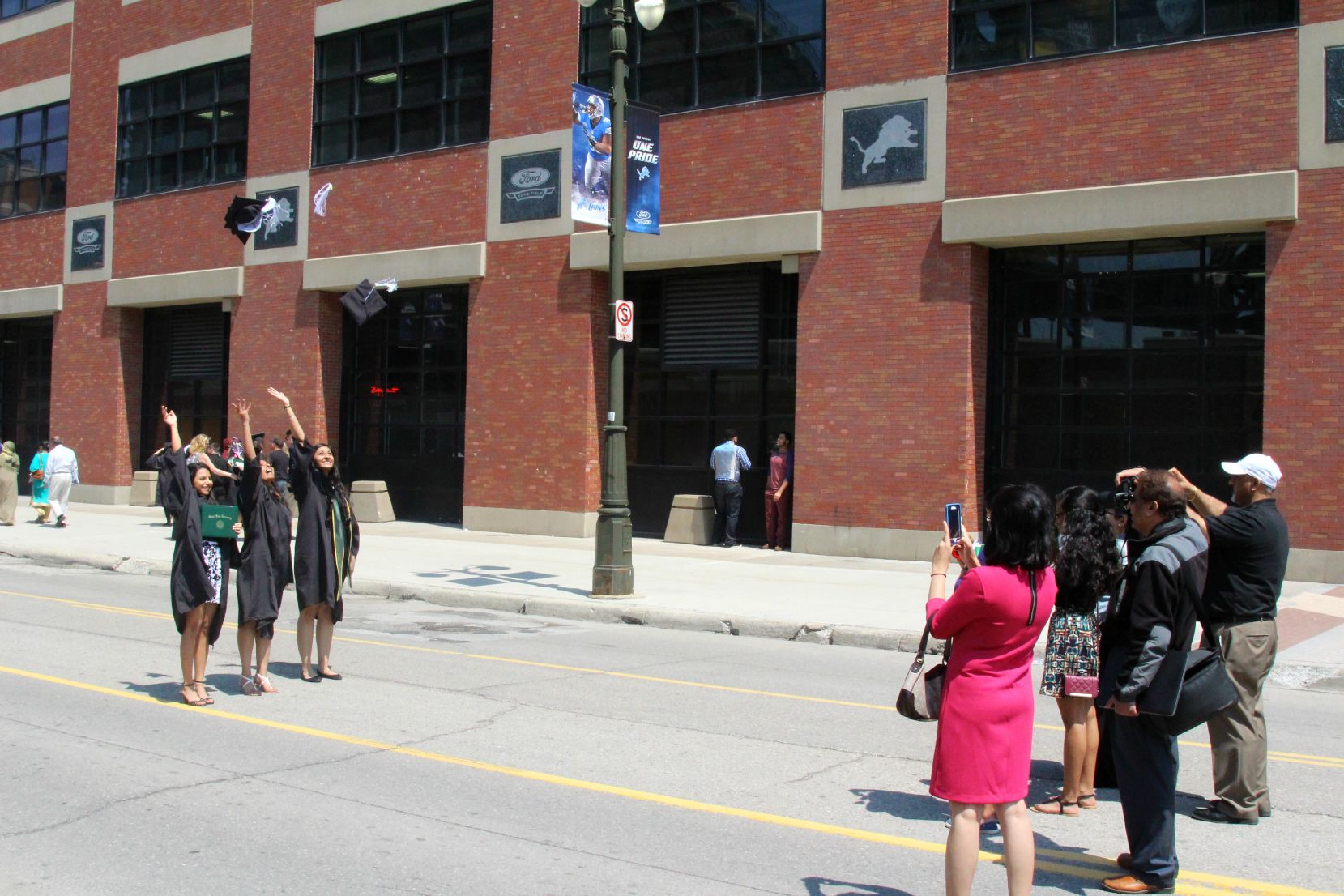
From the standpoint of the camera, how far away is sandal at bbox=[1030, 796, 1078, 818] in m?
6.61

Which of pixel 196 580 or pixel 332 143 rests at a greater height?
pixel 332 143

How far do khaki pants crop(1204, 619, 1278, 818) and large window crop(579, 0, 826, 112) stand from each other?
14.5 metres

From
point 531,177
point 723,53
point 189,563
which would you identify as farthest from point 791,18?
point 189,563

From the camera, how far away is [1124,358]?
1781 cm

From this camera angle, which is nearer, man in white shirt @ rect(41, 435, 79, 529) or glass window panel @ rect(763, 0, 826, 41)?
glass window panel @ rect(763, 0, 826, 41)

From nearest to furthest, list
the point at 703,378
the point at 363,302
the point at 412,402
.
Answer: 1. the point at 363,302
2. the point at 703,378
3. the point at 412,402

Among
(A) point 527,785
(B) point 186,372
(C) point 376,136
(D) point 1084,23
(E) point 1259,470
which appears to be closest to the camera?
(E) point 1259,470

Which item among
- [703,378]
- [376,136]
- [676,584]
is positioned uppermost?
[376,136]

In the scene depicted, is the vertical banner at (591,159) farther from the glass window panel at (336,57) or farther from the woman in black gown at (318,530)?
the glass window panel at (336,57)

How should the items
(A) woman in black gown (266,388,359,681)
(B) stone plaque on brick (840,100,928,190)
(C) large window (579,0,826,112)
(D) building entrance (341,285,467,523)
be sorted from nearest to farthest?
(A) woman in black gown (266,388,359,681) < (B) stone plaque on brick (840,100,928,190) < (C) large window (579,0,826,112) < (D) building entrance (341,285,467,523)

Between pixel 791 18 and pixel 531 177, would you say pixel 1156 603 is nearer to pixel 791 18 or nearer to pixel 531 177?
pixel 791 18

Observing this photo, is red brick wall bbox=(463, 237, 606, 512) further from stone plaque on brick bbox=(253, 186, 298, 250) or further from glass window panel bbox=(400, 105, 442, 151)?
stone plaque on brick bbox=(253, 186, 298, 250)

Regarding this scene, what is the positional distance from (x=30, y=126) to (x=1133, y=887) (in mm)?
33842

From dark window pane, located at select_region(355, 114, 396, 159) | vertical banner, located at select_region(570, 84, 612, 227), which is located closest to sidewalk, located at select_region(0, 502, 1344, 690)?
vertical banner, located at select_region(570, 84, 612, 227)
